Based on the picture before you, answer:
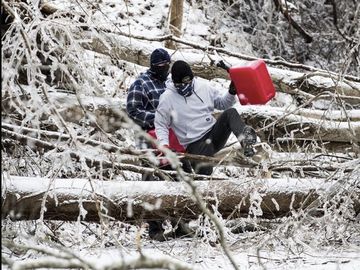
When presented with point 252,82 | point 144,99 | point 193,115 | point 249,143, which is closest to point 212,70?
point 144,99

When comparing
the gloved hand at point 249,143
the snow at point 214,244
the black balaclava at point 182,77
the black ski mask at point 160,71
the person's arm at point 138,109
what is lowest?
the snow at point 214,244

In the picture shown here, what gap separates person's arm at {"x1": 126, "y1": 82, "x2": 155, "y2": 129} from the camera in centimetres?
564

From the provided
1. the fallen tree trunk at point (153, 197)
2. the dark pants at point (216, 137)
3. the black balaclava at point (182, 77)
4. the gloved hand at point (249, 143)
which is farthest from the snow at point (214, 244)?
the black balaclava at point (182, 77)

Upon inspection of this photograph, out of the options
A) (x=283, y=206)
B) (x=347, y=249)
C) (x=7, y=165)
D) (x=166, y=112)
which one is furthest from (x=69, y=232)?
(x=347, y=249)

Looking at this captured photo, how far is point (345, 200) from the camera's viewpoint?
15.1 ft

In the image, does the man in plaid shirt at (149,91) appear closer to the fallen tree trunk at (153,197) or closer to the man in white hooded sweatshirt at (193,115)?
the man in white hooded sweatshirt at (193,115)

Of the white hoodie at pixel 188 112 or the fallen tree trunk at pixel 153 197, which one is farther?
the white hoodie at pixel 188 112

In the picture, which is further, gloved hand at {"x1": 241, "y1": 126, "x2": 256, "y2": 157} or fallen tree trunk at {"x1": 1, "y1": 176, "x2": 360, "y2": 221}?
gloved hand at {"x1": 241, "y1": 126, "x2": 256, "y2": 157}

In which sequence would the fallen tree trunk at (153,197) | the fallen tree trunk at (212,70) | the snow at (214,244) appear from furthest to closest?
the fallen tree trunk at (212,70), the fallen tree trunk at (153,197), the snow at (214,244)

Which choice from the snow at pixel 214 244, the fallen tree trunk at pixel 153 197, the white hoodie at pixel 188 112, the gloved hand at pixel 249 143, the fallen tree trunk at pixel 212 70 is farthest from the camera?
the fallen tree trunk at pixel 212 70

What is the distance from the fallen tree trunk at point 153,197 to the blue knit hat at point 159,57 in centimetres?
120

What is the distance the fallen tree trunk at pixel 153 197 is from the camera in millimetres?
4688

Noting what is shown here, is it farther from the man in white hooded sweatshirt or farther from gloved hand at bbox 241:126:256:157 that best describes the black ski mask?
gloved hand at bbox 241:126:256:157

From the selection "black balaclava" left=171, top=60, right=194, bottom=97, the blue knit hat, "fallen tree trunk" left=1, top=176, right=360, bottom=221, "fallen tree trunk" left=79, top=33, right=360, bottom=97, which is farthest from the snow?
"fallen tree trunk" left=79, top=33, right=360, bottom=97
